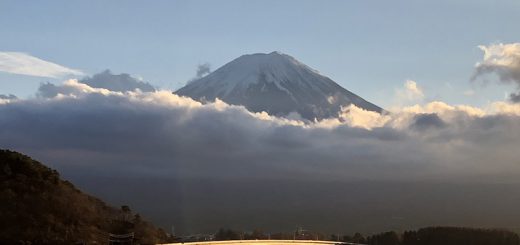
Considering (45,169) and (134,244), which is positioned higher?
(45,169)

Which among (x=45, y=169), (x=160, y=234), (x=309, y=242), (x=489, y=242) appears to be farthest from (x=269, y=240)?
(x=489, y=242)

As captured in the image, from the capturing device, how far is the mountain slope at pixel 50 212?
242 feet

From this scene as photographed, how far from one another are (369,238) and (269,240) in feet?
64.5

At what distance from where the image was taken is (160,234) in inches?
3565

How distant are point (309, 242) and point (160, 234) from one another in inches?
729

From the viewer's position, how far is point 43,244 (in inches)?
2783

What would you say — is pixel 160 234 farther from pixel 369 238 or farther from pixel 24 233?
pixel 369 238

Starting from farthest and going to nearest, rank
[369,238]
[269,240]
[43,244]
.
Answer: [369,238] → [269,240] → [43,244]

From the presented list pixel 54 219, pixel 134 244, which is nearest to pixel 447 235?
pixel 134 244

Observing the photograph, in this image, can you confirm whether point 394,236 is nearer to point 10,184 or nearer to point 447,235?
point 447,235

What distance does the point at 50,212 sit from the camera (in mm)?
78812

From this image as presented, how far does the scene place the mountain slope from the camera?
73688 millimetres

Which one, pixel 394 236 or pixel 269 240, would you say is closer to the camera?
pixel 269 240

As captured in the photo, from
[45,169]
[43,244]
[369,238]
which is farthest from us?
[369,238]
